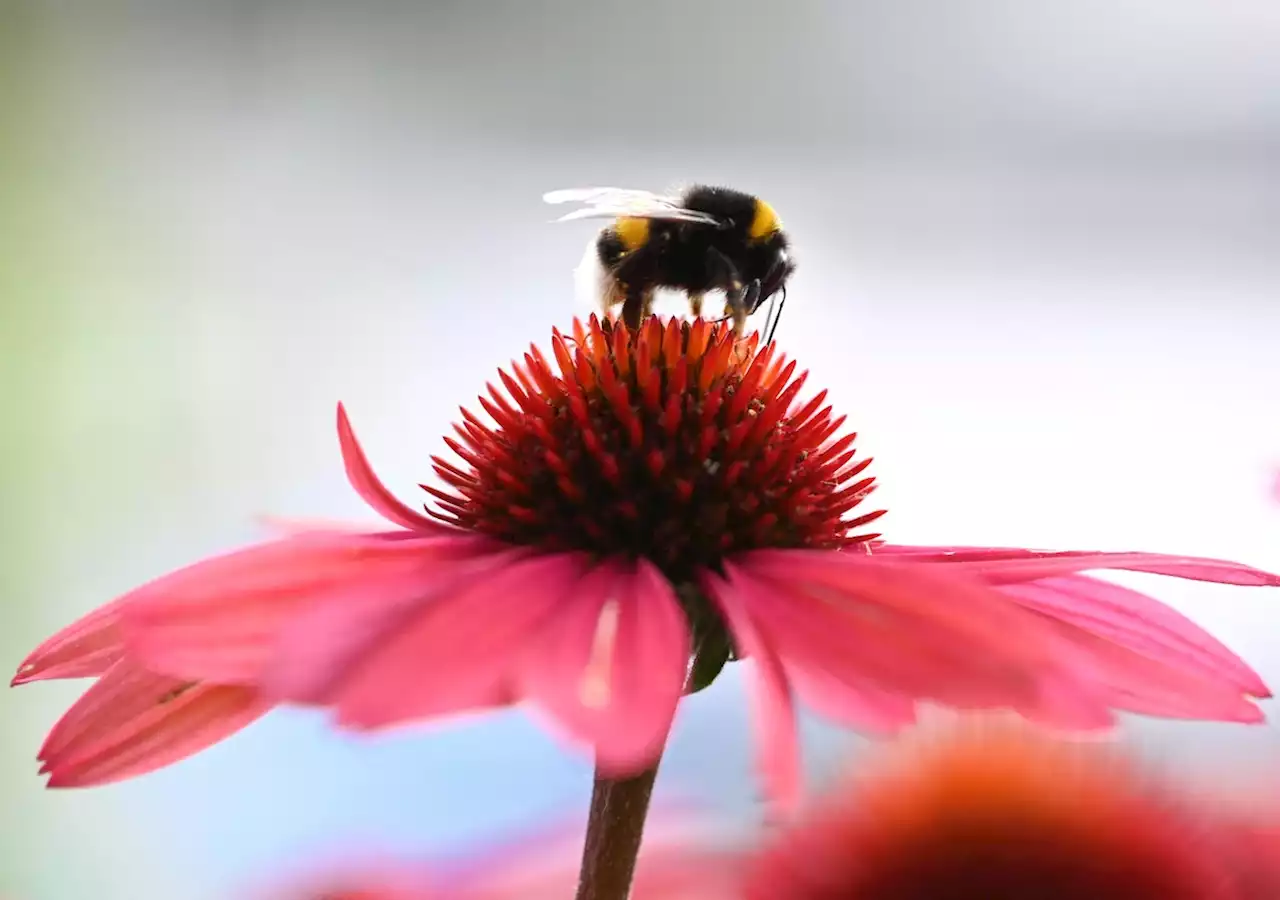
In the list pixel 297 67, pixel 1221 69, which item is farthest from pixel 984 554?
pixel 297 67

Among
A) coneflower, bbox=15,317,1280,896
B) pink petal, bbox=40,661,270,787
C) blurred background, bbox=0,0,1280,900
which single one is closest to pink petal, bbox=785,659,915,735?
coneflower, bbox=15,317,1280,896

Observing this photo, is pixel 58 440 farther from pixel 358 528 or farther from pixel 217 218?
pixel 358 528

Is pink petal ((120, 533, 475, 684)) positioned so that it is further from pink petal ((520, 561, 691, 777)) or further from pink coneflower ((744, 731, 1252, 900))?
pink coneflower ((744, 731, 1252, 900))

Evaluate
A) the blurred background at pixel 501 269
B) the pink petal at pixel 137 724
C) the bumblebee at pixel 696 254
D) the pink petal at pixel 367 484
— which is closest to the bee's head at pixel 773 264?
the bumblebee at pixel 696 254

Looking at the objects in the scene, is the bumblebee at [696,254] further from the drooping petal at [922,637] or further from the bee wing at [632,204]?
the drooping petal at [922,637]

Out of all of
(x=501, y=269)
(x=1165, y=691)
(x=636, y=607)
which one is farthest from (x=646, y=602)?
(x=501, y=269)

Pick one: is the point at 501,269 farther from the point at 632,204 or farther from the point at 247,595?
the point at 247,595
